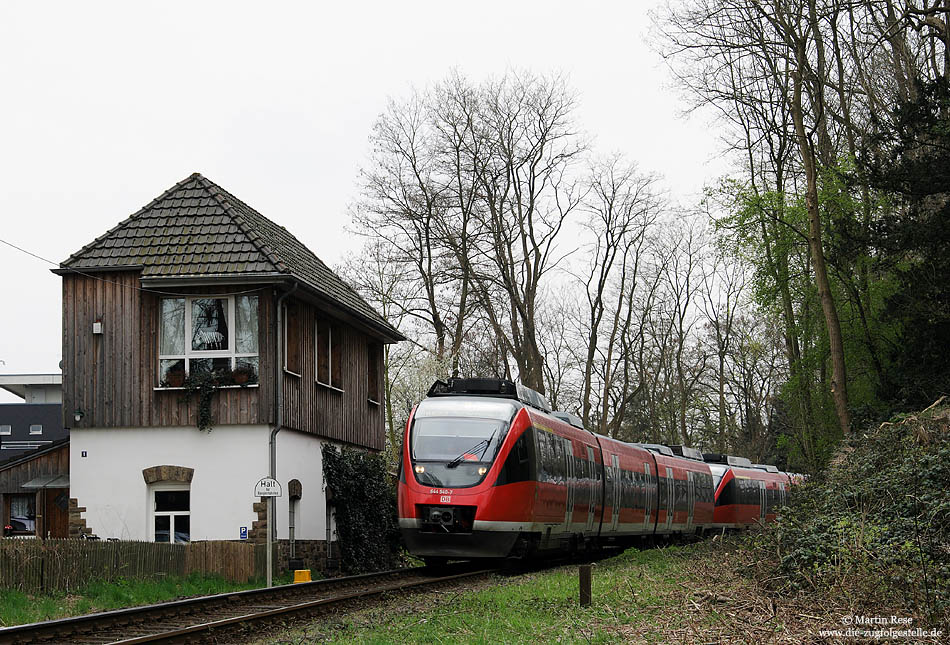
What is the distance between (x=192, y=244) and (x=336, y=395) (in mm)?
5683

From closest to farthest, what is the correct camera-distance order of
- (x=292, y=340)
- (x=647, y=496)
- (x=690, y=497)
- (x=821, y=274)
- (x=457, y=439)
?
(x=457, y=439) → (x=292, y=340) → (x=821, y=274) → (x=647, y=496) → (x=690, y=497)

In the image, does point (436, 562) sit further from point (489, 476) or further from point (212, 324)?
point (212, 324)

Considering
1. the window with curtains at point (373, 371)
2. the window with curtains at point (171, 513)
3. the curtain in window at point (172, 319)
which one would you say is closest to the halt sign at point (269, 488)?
the window with curtains at point (171, 513)

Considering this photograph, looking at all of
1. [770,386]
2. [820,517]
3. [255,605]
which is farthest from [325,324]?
[770,386]

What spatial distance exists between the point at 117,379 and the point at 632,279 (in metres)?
33.8

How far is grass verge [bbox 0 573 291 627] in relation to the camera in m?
14.6

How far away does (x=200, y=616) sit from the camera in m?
14.1

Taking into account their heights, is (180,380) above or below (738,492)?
above

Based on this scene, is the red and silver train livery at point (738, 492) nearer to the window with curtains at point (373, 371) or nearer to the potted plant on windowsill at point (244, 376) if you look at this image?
the window with curtains at point (373, 371)

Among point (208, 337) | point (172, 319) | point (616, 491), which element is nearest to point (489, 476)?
point (208, 337)

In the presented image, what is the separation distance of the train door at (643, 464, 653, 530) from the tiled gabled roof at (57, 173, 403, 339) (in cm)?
991

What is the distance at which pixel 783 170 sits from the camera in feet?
129

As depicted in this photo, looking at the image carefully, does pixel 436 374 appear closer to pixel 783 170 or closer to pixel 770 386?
pixel 783 170

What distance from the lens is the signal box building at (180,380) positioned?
73.3 feet
